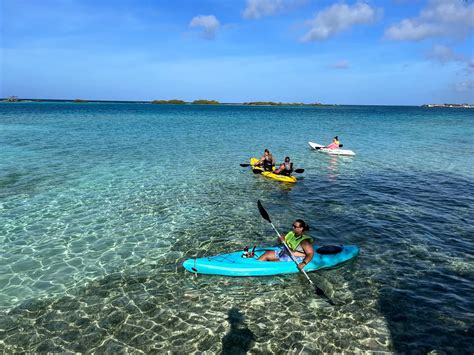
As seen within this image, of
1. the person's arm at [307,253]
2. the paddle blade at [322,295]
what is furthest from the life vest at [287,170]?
the paddle blade at [322,295]

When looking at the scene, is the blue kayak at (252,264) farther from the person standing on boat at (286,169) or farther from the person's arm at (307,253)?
the person standing on boat at (286,169)

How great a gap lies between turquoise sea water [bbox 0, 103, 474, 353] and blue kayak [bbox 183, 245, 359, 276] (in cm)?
26

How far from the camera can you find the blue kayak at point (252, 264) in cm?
1072

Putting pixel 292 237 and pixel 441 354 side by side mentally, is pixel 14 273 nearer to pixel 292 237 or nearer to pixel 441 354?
pixel 292 237

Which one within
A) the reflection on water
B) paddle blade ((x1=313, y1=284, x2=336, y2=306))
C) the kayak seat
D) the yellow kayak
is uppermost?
the yellow kayak

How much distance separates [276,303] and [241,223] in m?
5.94

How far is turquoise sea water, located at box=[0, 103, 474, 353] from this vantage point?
325 inches

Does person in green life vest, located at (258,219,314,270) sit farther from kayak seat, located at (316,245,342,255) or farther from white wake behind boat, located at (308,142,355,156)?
white wake behind boat, located at (308,142,355,156)

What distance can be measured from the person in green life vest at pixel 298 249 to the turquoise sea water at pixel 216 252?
68 centimetres

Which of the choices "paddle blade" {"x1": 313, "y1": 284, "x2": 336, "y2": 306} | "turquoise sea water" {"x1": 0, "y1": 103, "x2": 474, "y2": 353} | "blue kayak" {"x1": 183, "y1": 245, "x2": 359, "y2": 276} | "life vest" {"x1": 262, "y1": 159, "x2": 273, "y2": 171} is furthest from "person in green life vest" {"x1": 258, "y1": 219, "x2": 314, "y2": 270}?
"life vest" {"x1": 262, "y1": 159, "x2": 273, "y2": 171}

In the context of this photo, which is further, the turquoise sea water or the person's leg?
the person's leg

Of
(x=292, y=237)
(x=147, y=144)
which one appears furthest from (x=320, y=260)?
(x=147, y=144)

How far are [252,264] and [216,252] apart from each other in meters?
1.93

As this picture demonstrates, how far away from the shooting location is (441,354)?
25.2ft
